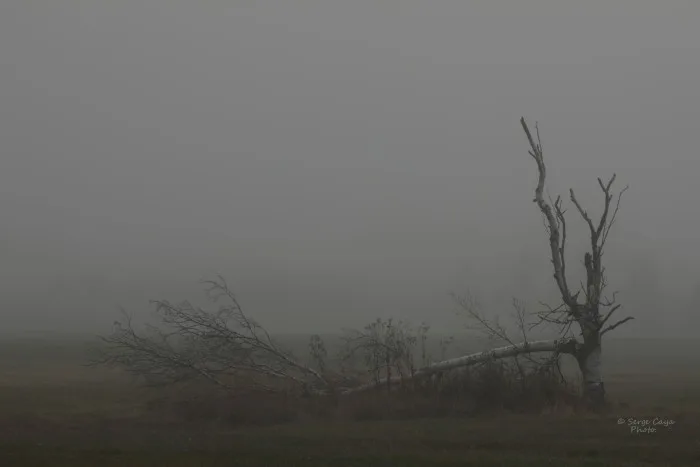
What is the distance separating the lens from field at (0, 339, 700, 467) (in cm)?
1244

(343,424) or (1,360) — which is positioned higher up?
(1,360)

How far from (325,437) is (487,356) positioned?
8167 mm

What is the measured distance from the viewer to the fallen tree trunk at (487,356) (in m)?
22.1

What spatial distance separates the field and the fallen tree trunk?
2.40m

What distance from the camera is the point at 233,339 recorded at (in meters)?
22.9

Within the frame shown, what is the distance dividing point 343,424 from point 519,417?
4.20 m

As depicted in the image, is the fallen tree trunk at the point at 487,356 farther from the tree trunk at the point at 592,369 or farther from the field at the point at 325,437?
the field at the point at 325,437

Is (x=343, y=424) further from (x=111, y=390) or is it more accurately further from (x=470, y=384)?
(x=111, y=390)

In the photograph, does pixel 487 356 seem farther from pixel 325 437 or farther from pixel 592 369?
pixel 325 437

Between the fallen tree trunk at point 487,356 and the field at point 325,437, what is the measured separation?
7.86ft

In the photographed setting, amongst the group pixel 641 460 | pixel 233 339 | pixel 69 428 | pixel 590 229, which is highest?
pixel 590 229

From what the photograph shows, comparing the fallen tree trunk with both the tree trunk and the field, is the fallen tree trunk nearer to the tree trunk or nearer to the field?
the tree trunk

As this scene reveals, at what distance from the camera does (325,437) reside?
15469 mm

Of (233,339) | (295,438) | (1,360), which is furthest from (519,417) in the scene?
(1,360)
